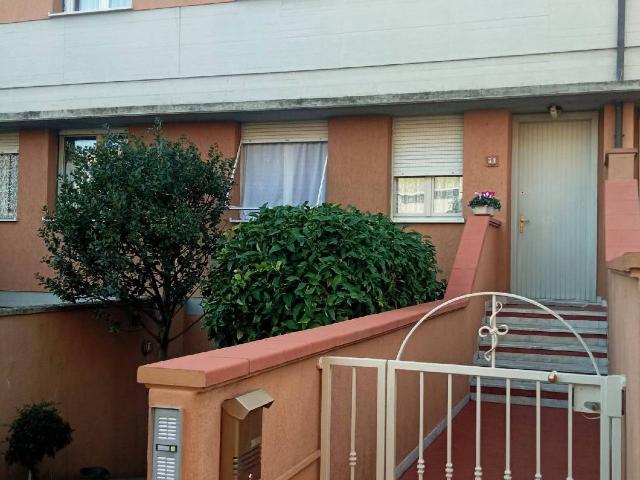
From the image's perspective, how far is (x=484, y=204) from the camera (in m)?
10.1

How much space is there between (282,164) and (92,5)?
4823 millimetres

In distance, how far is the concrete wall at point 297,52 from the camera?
10414 millimetres

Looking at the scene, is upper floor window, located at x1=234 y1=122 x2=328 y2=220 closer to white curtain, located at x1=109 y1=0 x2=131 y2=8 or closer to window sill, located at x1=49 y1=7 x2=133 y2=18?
window sill, located at x1=49 y1=7 x2=133 y2=18

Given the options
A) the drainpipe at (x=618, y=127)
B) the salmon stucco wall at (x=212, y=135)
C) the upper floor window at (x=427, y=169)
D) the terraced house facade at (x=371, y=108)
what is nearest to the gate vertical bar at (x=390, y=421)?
the terraced house facade at (x=371, y=108)

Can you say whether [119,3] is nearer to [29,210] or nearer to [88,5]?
[88,5]

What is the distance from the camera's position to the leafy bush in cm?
674

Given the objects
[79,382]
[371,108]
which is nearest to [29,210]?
[79,382]

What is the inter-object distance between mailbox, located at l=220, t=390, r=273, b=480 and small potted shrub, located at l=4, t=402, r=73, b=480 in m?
5.95

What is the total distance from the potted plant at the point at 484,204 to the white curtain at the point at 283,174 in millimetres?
2747

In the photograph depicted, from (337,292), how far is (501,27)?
5.90 meters

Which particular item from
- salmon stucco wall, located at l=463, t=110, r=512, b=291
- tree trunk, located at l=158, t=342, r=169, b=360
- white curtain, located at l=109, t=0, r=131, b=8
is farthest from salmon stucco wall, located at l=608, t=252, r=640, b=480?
white curtain, located at l=109, t=0, r=131, b=8

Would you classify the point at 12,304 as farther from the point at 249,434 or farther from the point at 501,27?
the point at 249,434

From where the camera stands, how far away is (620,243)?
767cm

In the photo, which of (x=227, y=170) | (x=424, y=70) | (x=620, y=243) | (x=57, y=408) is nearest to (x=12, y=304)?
(x=57, y=408)
